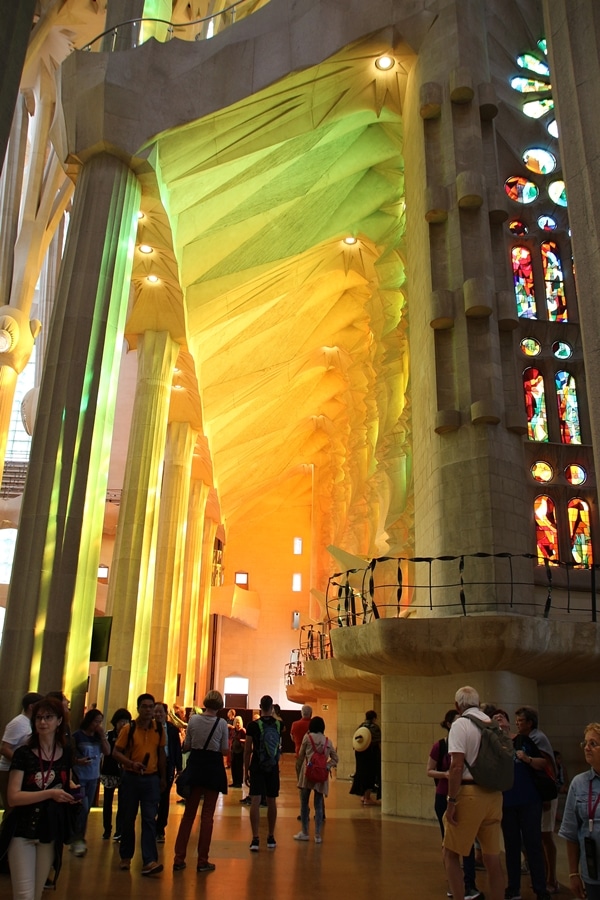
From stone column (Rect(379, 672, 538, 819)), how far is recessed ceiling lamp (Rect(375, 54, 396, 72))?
11.2m

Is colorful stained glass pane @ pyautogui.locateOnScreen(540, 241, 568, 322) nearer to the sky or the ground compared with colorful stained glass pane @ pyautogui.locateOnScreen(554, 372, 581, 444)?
nearer to the sky

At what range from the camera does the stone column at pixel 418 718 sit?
32.3 ft

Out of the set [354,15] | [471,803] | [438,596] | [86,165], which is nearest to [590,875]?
[471,803]

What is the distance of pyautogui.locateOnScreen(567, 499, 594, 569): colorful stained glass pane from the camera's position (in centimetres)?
1371

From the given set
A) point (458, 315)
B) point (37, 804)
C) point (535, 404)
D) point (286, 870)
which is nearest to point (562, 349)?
point (535, 404)

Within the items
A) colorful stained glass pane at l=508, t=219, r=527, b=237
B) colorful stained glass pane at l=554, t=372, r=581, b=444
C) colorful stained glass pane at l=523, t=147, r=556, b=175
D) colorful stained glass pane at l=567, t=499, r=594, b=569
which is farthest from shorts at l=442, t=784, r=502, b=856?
colorful stained glass pane at l=523, t=147, r=556, b=175

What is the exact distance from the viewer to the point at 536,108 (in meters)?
17.0

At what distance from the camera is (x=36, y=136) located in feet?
67.6

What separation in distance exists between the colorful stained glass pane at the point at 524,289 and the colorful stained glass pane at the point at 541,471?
10.00 feet

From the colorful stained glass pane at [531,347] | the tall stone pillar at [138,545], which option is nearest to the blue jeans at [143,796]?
the tall stone pillar at [138,545]

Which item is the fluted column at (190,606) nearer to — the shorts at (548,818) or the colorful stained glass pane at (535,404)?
the colorful stained glass pane at (535,404)

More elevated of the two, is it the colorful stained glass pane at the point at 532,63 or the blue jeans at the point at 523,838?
the colorful stained glass pane at the point at 532,63

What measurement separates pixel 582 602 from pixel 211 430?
14.9m

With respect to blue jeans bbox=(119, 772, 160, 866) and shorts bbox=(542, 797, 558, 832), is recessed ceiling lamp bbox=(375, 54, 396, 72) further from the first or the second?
blue jeans bbox=(119, 772, 160, 866)
